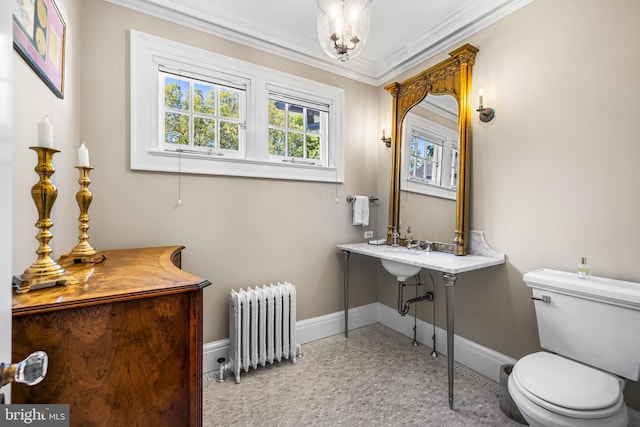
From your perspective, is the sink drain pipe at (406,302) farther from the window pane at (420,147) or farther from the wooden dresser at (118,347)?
the wooden dresser at (118,347)

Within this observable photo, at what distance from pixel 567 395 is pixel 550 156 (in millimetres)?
1282

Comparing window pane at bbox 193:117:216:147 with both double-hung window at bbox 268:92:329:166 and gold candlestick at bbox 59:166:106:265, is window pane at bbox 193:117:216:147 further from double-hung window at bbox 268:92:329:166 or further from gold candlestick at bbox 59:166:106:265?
gold candlestick at bbox 59:166:106:265

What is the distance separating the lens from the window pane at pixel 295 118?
254 centimetres

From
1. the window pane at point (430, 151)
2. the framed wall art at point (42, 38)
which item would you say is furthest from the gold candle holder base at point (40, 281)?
the window pane at point (430, 151)

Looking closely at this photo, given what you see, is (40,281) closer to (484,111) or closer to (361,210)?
(361,210)

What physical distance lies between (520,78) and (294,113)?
5.49ft

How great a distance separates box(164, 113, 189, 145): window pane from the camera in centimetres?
204

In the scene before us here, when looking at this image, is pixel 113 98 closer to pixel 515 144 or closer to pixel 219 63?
pixel 219 63

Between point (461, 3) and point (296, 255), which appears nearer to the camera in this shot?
point (461, 3)

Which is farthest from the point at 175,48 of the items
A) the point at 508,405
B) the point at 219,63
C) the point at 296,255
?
the point at 508,405

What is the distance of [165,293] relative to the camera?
2.79ft

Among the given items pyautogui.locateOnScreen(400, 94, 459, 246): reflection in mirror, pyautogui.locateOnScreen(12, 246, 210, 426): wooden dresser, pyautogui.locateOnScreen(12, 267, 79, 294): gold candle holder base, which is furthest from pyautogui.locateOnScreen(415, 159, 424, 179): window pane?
pyautogui.locateOnScreen(12, 267, 79, 294): gold candle holder base

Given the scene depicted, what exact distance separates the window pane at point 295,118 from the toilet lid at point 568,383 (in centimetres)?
224

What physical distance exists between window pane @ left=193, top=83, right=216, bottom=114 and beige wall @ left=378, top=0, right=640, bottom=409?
1964 mm
